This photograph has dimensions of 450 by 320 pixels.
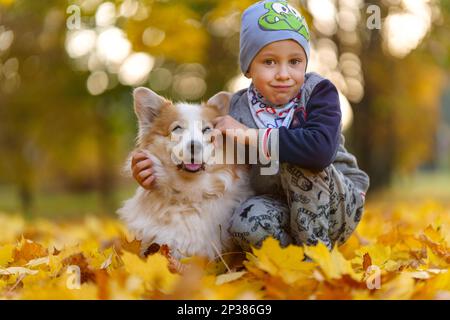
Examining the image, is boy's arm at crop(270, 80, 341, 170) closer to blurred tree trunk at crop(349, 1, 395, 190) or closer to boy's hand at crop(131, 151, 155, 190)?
boy's hand at crop(131, 151, 155, 190)

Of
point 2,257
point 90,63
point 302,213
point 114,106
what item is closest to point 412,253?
point 302,213

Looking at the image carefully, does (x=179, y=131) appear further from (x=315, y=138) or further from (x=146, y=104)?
(x=315, y=138)

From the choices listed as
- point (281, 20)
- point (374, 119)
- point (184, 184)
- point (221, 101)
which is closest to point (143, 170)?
point (184, 184)

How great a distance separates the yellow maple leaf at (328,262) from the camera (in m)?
1.65

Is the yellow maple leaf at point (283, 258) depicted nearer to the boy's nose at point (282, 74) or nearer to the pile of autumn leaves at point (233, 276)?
the pile of autumn leaves at point (233, 276)

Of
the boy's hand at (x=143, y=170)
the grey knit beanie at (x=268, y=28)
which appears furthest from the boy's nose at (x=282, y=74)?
the boy's hand at (x=143, y=170)

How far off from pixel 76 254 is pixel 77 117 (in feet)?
35.4

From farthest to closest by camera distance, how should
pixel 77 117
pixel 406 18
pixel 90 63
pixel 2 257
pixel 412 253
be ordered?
pixel 77 117 → pixel 90 63 → pixel 406 18 → pixel 412 253 → pixel 2 257

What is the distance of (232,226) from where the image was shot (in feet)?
7.16

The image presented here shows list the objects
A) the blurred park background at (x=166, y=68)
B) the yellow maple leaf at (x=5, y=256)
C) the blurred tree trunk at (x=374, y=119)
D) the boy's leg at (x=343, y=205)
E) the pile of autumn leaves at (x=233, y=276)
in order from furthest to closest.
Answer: the blurred tree trunk at (x=374, y=119)
the blurred park background at (x=166, y=68)
the yellow maple leaf at (x=5, y=256)
the boy's leg at (x=343, y=205)
the pile of autumn leaves at (x=233, y=276)

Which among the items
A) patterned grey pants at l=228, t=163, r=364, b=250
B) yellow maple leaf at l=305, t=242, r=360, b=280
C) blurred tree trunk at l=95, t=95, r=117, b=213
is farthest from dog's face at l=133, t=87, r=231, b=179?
blurred tree trunk at l=95, t=95, r=117, b=213

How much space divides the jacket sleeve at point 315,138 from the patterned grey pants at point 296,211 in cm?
8

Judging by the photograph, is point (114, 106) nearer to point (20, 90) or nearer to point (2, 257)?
point (20, 90)

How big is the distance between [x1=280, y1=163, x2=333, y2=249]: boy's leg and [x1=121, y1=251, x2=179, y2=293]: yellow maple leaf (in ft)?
2.15
